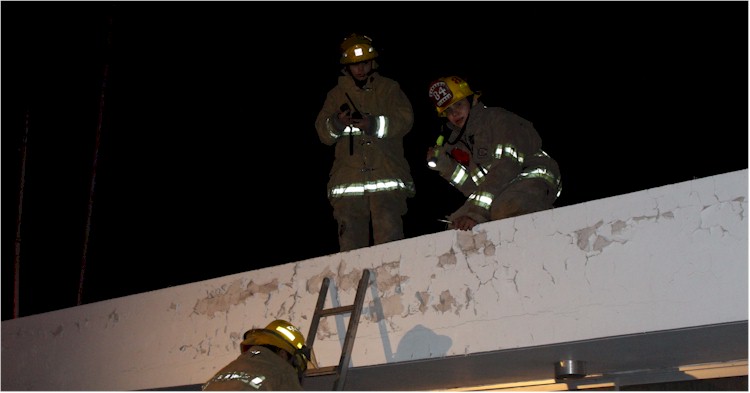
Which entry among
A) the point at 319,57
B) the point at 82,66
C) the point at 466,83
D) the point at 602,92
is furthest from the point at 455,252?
the point at 82,66

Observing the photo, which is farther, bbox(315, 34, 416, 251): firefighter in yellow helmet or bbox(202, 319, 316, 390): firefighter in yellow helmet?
bbox(315, 34, 416, 251): firefighter in yellow helmet

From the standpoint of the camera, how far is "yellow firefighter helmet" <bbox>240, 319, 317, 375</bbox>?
364 centimetres

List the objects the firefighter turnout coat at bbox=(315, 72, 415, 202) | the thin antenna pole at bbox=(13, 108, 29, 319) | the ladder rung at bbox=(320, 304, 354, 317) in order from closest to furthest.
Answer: the ladder rung at bbox=(320, 304, 354, 317) < the firefighter turnout coat at bbox=(315, 72, 415, 202) < the thin antenna pole at bbox=(13, 108, 29, 319)

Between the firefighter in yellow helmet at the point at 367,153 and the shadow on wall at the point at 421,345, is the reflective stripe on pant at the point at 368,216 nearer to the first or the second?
the firefighter in yellow helmet at the point at 367,153

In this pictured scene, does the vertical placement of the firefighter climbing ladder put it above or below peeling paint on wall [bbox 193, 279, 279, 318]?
below

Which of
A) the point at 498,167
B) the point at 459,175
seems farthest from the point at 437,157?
the point at 498,167

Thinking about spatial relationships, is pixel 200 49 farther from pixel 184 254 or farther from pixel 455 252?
pixel 455 252

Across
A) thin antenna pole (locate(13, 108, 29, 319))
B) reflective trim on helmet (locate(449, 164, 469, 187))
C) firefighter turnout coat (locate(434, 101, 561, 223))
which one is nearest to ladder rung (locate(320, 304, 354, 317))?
firefighter turnout coat (locate(434, 101, 561, 223))

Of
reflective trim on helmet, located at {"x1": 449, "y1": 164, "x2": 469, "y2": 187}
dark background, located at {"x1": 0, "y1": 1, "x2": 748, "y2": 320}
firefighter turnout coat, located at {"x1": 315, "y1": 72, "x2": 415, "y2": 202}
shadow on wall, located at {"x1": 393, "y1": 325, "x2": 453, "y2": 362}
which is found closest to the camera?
shadow on wall, located at {"x1": 393, "y1": 325, "x2": 453, "y2": 362}

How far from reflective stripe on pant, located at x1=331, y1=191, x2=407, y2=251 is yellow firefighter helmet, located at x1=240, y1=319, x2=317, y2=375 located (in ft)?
5.36

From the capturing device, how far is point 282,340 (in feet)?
12.0

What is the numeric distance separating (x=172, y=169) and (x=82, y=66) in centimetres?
138

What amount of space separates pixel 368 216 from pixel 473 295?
1479mm

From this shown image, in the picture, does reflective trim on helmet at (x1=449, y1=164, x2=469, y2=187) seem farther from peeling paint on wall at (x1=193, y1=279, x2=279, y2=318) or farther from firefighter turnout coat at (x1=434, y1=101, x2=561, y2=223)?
peeling paint on wall at (x1=193, y1=279, x2=279, y2=318)
